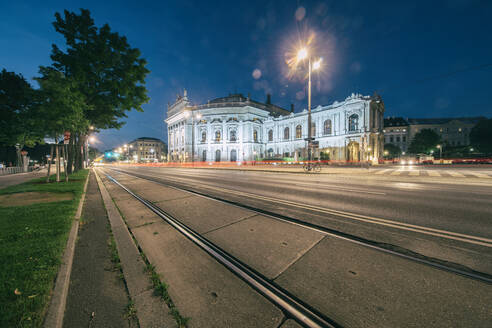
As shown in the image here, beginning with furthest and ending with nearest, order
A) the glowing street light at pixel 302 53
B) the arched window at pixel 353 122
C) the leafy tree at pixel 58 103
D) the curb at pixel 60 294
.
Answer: the arched window at pixel 353 122
the glowing street light at pixel 302 53
the leafy tree at pixel 58 103
the curb at pixel 60 294

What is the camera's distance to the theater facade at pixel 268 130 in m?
37.5

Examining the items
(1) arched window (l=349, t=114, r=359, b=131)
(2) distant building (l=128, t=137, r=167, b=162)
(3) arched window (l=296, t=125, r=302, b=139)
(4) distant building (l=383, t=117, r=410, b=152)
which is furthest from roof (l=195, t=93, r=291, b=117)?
(2) distant building (l=128, t=137, r=167, b=162)

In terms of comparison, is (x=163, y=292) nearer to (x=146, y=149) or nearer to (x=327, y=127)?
(x=327, y=127)

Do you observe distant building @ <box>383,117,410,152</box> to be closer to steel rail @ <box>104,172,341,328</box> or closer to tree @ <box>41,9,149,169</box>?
tree @ <box>41,9,149,169</box>

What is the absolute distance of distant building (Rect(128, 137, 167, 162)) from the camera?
105312 mm

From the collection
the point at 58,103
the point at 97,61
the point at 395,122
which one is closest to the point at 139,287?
the point at 58,103

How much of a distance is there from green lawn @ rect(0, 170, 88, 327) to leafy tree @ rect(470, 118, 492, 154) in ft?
232

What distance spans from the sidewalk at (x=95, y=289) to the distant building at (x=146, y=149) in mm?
110571

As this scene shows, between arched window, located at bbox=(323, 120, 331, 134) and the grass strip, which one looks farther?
arched window, located at bbox=(323, 120, 331, 134)

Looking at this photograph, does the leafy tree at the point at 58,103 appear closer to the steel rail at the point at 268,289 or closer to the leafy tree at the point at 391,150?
the steel rail at the point at 268,289

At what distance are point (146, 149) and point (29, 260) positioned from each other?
120739 millimetres

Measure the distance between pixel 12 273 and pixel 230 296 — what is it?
257 cm

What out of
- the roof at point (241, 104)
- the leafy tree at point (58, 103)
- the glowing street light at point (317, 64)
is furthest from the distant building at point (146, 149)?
the glowing street light at point (317, 64)

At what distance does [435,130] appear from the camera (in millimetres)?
68625
